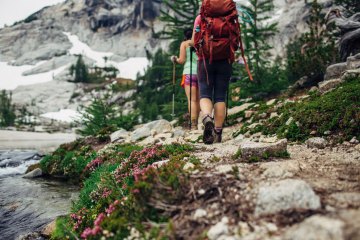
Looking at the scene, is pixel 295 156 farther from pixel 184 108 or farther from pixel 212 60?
pixel 184 108

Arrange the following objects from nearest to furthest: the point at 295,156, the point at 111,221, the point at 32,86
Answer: the point at 111,221 → the point at 295,156 → the point at 32,86

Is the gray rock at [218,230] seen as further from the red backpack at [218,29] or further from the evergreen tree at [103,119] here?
the evergreen tree at [103,119]

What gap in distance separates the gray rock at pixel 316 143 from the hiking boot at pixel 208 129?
1.80 metres

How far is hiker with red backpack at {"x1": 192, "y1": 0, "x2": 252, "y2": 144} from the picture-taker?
18.6 ft

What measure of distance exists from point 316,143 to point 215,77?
234 cm

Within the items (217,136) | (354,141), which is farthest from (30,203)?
(354,141)

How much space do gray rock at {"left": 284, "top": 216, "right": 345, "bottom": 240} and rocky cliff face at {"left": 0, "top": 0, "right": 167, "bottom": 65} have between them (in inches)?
7039

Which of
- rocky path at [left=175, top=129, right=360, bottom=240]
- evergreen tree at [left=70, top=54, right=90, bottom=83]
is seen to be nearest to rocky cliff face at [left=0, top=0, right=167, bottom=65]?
evergreen tree at [left=70, top=54, right=90, bottom=83]

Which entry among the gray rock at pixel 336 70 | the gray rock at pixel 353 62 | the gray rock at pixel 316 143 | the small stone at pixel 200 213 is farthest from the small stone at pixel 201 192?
the gray rock at pixel 336 70

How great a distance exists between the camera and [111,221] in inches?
117

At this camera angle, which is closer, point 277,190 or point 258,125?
point 277,190

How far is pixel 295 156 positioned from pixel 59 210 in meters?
4.93

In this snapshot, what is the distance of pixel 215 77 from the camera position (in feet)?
21.2

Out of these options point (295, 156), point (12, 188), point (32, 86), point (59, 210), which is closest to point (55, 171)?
point (12, 188)
